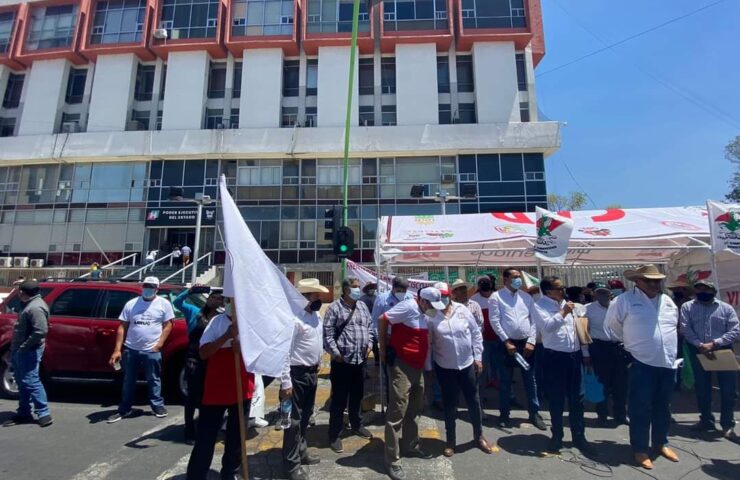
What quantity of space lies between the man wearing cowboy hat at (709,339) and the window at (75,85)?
1456 inches

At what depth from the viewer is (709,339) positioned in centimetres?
544

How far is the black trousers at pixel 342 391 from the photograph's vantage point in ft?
15.3

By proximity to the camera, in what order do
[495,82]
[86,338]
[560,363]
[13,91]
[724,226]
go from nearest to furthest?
1. [560,363]
2. [86,338]
3. [724,226]
4. [495,82]
5. [13,91]

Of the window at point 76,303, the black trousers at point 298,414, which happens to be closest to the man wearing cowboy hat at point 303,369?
the black trousers at point 298,414

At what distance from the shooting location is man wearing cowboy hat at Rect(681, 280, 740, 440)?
17.1 ft

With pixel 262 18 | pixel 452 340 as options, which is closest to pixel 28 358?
pixel 452 340

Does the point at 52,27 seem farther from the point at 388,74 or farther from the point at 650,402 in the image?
the point at 650,402

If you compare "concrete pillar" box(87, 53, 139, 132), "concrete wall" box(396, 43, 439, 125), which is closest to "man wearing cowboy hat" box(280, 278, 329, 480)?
"concrete wall" box(396, 43, 439, 125)

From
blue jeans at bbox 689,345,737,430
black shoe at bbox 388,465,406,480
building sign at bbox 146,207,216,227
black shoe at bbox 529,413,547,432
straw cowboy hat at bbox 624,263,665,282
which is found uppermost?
building sign at bbox 146,207,216,227

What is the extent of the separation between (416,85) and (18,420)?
87.8 feet

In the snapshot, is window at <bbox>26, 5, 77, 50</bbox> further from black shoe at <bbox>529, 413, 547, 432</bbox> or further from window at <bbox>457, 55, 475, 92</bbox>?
black shoe at <bbox>529, 413, 547, 432</bbox>

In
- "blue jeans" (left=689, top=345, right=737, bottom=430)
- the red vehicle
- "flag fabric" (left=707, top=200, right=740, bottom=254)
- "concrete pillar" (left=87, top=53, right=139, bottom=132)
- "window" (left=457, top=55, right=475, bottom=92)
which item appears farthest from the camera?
"window" (left=457, top=55, right=475, bottom=92)

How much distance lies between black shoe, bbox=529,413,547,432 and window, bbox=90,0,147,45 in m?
34.6

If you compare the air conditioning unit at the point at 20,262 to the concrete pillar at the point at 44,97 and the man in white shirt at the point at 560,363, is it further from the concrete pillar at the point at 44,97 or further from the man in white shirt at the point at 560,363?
the man in white shirt at the point at 560,363
